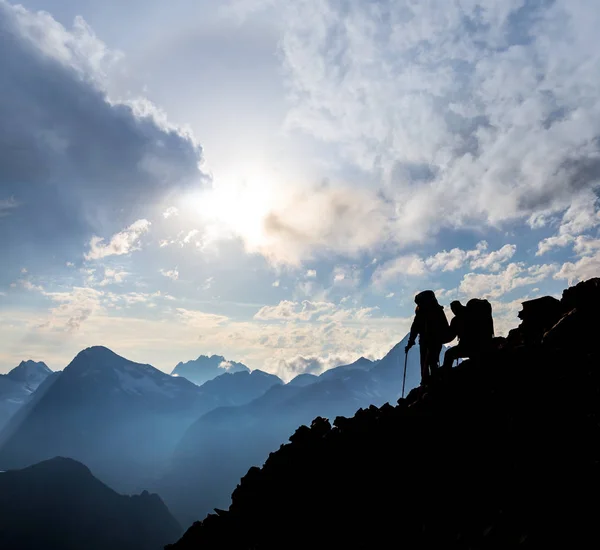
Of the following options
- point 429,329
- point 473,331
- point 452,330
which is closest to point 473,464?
point 473,331

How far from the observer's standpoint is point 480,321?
1983 cm

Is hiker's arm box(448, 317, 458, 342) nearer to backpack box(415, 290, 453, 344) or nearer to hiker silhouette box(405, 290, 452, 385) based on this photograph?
backpack box(415, 290, 453, 344)

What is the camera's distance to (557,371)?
14.2 metres

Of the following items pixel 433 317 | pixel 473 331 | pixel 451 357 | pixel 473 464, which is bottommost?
pixel 473 464

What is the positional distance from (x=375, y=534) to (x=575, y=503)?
6.92 metres

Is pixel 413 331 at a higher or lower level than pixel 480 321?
higher

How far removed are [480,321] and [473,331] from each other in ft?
2.10

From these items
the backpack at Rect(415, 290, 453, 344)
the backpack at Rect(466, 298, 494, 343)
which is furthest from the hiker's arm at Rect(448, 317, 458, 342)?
the backpack at Rect(466, 298, 494, 343)

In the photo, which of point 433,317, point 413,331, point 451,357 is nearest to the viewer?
point 451,357

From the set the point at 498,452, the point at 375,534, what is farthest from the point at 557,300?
the point at 375,534

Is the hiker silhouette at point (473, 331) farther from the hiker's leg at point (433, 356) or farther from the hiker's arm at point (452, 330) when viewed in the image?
the hiker's leg at point (433, 356)

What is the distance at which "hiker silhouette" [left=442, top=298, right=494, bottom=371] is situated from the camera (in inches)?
770

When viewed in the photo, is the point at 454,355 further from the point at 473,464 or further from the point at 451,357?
the point at 473,464

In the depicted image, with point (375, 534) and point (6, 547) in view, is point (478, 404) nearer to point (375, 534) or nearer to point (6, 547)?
point (375, 534)
